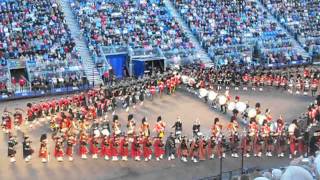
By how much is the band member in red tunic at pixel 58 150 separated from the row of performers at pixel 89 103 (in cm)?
271

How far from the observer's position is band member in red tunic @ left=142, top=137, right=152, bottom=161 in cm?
2355

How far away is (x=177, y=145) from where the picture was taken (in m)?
24.2

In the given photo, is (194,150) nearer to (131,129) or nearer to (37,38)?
(131,129)

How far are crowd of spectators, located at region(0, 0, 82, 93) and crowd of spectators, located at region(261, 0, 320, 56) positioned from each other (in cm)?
1631

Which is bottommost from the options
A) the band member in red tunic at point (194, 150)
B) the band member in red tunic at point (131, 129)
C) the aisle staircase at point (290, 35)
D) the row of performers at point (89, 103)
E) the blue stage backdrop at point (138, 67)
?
the band member in red tunic at point (194, 150)

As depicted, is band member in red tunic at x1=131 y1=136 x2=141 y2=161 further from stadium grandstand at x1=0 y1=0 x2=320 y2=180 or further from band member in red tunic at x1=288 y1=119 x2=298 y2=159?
band member in red tunic at x1=288 y1=119 x2=298 y2=159

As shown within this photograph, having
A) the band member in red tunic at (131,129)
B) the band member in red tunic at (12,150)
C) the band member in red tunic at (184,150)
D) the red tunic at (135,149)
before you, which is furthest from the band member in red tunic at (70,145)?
the band member in red tunic at (184,150)

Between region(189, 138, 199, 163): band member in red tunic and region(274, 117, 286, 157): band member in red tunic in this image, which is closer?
region(189, 138, 199, 163): band member in red tunic

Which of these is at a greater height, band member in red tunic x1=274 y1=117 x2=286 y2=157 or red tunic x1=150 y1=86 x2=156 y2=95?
red tunic x1=150 y1=86 x2=156 y2=95

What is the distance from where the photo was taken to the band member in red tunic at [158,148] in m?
23.6

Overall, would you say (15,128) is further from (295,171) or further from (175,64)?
(295,171)

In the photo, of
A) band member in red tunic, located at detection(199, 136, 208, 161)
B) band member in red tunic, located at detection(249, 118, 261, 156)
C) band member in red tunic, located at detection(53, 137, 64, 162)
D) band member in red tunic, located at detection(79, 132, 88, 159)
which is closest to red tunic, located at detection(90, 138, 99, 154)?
band member in red tunic, located at detection(79, 132, 88, 159)

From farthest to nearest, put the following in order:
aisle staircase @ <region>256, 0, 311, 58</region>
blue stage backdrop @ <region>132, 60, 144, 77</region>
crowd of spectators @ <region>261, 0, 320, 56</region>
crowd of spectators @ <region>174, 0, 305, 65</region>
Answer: crowd of spectators @ <region>261, 0, 320, 56</region> < aisle staircase @ <region>256, 0, 311, 58</region> < crowd of spectators @ <region>174, 0, 305, 65</region> < blue stage backdrop @ <region>132, 60, 144, 77</region>

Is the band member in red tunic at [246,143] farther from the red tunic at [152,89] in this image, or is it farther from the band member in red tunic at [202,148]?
the red tunic at [152,89]
